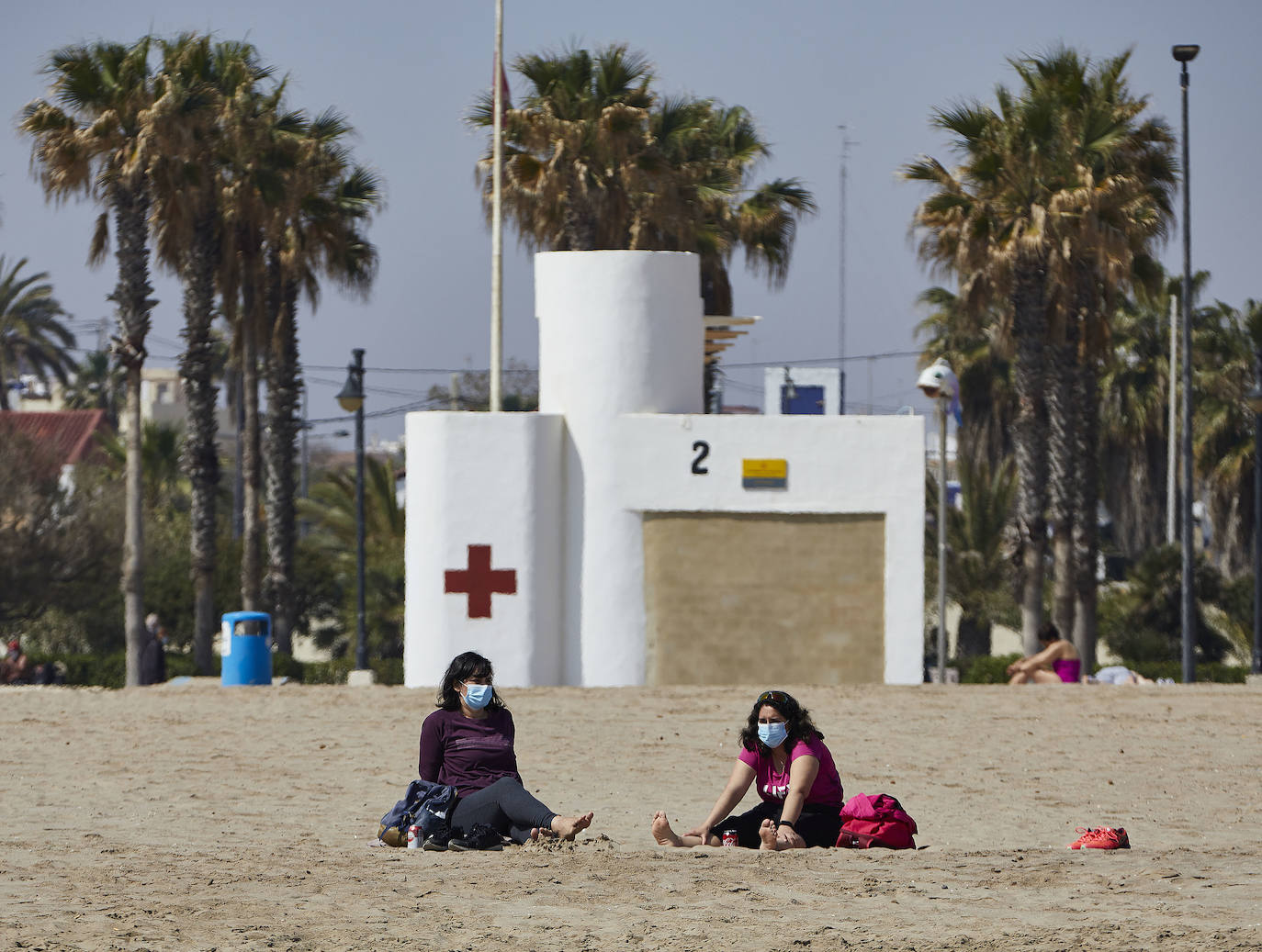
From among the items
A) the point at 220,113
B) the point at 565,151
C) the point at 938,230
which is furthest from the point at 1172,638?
the point at 220,113

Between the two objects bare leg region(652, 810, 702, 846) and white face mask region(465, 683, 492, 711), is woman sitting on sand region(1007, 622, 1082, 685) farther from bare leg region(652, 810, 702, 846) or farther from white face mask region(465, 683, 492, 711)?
white face mask region(465, 683, 492, 711)

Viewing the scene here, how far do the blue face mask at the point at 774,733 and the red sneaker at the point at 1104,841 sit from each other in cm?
164

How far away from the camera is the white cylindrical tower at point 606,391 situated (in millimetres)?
18516

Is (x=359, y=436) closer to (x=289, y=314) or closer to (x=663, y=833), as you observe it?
(x=289, y=314)

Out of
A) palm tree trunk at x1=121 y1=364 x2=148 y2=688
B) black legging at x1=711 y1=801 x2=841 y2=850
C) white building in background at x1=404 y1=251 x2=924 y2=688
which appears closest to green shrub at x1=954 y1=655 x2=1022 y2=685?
white building in background at x1=404 y1=251 x2=924 y2=688

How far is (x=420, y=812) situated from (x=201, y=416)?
2165cm

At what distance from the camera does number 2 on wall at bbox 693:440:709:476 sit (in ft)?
60.4

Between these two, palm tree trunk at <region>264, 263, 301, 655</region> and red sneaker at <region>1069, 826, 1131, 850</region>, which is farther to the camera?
palm tree trunk at <region>264, 263, 301, 655</region>

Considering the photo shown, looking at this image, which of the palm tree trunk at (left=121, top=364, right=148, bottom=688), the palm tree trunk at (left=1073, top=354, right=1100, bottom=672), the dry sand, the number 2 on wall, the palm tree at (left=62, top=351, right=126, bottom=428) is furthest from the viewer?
the palm tree at (left=62, top=351, right=126, bottom=428)

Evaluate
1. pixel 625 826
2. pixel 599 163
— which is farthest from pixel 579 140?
pixel 625 826

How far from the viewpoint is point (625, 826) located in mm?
10562

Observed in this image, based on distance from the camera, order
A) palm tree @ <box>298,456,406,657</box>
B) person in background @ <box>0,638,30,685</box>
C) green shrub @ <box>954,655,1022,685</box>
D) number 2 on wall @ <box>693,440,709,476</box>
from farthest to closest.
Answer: palm tree @ <box>298,456,406,657</box>
green shrub @ <box>954,655,1022,685</box>
person in background @ <box>0,638,30,685</box>
number 2 on wall @ <box>693,440,709,476</box>

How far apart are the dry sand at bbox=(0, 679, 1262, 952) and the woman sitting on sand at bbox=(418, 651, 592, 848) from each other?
271 millimetres

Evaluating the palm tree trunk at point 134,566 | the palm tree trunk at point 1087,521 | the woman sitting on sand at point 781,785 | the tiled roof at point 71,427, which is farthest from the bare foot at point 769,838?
the tiled roof at point 71,427
